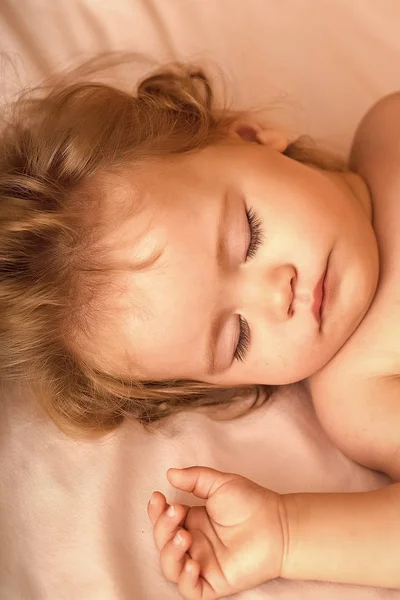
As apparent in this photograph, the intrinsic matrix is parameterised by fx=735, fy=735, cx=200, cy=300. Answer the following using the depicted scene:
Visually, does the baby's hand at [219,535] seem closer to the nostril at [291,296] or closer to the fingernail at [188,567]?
the fingernail at [188,567]

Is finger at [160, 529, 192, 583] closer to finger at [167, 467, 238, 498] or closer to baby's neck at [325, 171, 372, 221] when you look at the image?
finger at [167, 467, 238, 498]

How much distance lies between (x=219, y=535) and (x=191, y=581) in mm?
68

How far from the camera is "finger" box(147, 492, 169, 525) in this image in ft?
2.99

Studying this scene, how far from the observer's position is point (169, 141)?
3.49 ft

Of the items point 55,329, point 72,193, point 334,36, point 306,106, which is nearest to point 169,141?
point 72,193

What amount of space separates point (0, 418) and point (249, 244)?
0.44 metres

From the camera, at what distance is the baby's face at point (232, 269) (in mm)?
962

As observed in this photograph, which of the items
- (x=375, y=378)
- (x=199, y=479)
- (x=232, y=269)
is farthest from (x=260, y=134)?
(x=199, y=479)

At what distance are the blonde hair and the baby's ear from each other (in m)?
0.02

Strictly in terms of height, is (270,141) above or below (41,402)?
above

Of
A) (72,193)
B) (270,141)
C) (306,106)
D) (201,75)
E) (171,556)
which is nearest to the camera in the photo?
(171,556)

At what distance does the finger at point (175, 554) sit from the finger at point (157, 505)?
0.11 feet

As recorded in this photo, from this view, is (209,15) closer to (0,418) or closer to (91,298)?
(91,298)

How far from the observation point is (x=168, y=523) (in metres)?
0.91
